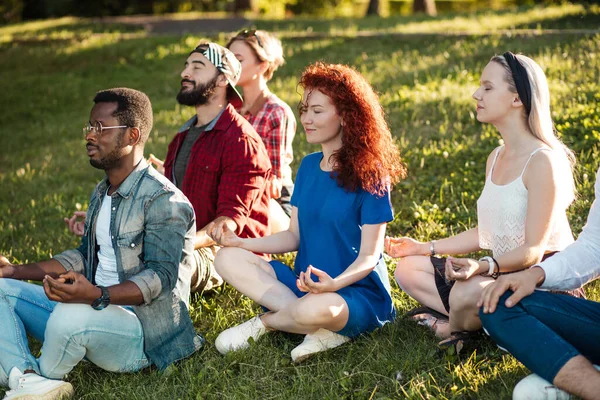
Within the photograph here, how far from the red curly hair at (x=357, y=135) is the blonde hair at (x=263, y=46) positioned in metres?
2.04

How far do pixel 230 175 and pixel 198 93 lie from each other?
2.11ft

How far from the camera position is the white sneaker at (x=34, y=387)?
3.92 meters

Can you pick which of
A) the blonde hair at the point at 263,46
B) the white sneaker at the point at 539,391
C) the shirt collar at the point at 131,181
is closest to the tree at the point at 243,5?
the blonde hair at the point at 263,46

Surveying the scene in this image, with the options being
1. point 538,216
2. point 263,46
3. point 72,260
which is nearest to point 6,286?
point 72,260

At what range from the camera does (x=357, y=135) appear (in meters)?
4.41

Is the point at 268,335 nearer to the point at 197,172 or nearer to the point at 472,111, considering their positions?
the point at 197,172

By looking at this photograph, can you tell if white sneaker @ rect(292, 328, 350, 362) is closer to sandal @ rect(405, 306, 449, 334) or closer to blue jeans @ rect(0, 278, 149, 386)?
sandal @ rect(405, 306, 449, 334)

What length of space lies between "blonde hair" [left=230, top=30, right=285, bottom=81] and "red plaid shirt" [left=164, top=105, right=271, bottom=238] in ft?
3.50

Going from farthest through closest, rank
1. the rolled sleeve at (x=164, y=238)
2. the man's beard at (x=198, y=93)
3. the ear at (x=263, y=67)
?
the ear at (x=263, y=67)
the man's beard at (x=198, y=93)
the rolled sleeve at (x=164, y=238)

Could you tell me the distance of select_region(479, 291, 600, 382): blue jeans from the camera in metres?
3.48

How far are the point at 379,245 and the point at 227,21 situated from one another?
1543cm

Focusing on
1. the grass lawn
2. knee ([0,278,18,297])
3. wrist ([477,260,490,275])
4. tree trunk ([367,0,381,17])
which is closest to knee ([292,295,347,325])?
the grass lawn

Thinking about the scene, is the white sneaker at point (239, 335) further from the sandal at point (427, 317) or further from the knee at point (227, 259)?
the sandal at point (427, 317)

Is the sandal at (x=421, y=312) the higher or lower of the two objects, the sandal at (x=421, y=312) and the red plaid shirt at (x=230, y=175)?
the lower
